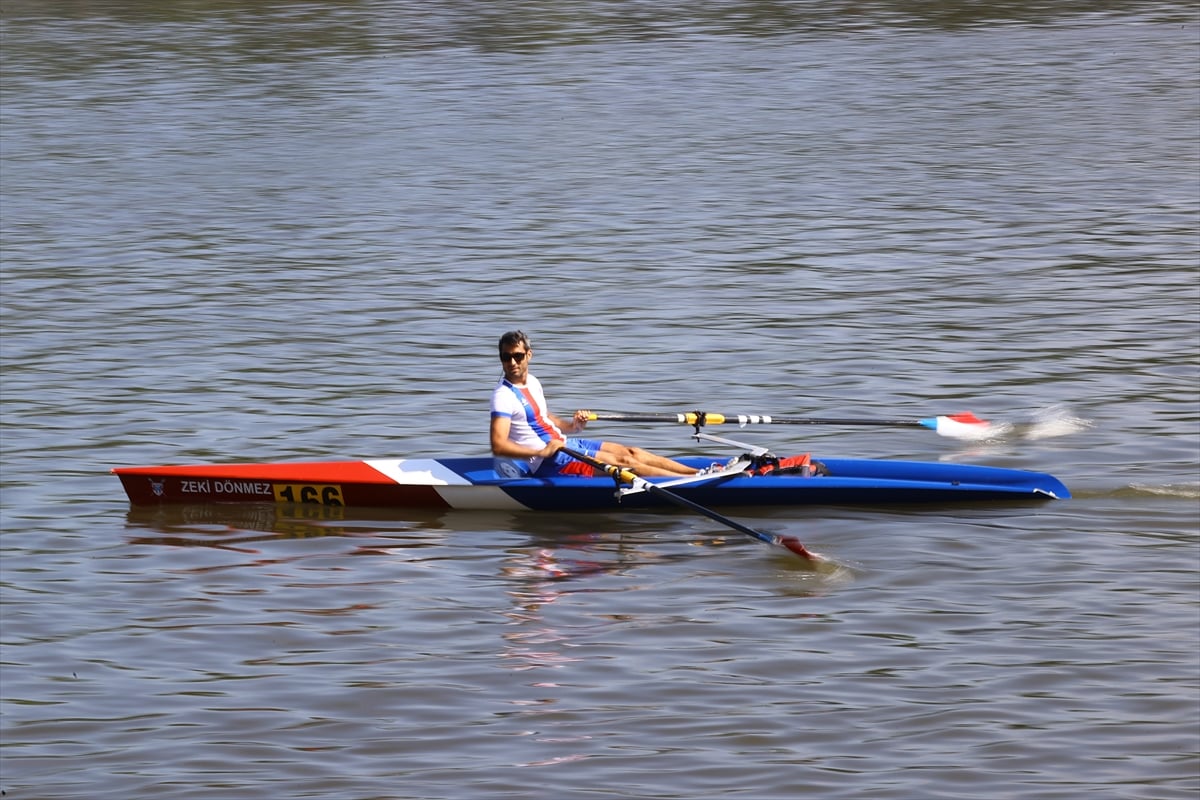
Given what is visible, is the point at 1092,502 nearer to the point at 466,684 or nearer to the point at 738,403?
the point at 738,403

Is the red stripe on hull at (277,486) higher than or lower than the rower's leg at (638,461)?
lower

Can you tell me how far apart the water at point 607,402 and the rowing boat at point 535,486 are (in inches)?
7.0

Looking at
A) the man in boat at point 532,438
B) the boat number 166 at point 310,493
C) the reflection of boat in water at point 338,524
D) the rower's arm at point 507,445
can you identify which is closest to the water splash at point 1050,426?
the man in boat at point 532,438

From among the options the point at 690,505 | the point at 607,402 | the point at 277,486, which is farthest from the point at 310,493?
the point at 607,402

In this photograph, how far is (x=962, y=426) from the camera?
50.6 ft

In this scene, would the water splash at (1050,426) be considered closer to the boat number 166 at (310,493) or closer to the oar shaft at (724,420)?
the oar shaft at (724,420)

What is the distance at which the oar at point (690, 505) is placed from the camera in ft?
41.5

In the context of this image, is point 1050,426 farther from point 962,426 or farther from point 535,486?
point 535,486

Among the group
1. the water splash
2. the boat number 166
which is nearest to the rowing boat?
the boat number 166

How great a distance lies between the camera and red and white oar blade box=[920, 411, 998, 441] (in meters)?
15.3

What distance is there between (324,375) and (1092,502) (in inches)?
310

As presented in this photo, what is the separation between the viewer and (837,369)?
18.0 metres

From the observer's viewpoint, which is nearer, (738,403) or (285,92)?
(738,403)

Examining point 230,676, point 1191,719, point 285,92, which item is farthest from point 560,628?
point 285,92
